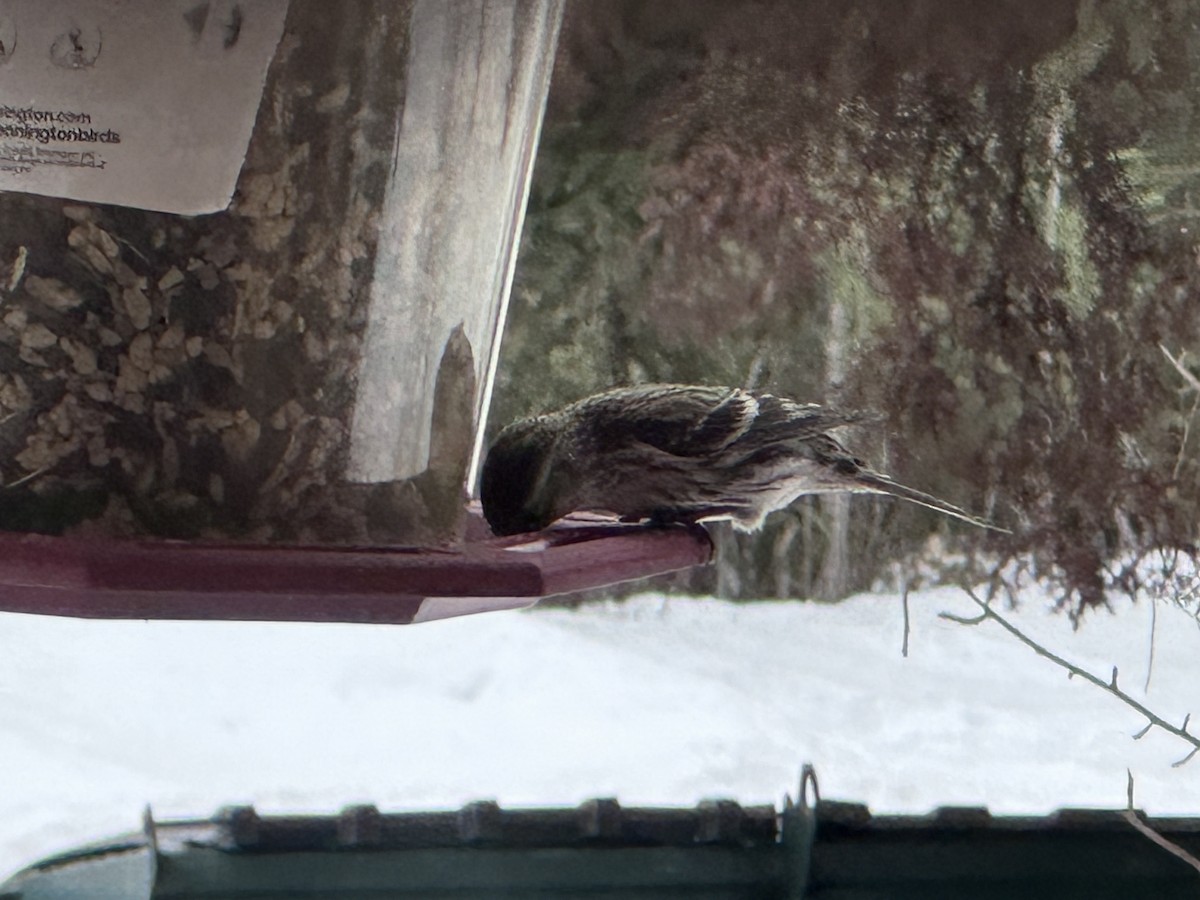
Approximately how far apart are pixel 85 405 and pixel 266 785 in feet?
3.82

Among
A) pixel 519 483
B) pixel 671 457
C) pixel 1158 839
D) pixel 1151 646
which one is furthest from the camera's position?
pixel 1151 646

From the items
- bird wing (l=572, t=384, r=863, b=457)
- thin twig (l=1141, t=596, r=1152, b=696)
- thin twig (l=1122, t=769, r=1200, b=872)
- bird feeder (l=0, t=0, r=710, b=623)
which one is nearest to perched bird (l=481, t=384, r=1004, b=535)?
bird wing (l=572, t=384, r=863, b=457)

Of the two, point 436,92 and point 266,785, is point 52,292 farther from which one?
point 266,785

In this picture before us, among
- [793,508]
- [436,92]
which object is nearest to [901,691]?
[793,508]

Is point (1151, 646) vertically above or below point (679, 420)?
below

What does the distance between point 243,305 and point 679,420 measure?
1.08 m

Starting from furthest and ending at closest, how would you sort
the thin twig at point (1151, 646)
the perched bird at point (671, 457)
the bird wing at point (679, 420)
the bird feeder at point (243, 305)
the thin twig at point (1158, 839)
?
the thin twig at point (1151, 646)
the bird wing at point (679, 420)
the perched bird at point (671, 457)
the thin twig at point (1158, 839)
the bird feeder at point (243, 305)

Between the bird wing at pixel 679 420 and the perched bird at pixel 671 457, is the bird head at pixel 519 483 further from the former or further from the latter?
the bird wing at pixel 679 420

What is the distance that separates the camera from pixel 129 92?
1.03 metres

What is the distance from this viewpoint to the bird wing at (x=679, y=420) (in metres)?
2.10

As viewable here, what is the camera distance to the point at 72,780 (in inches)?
79.7

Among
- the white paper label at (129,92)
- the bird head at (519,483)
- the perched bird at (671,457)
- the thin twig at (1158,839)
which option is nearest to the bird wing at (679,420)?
the perched bird at (671,457)

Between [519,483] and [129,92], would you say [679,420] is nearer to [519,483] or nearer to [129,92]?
[519,483]

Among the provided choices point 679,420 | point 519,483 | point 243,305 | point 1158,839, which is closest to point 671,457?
point 679,420
